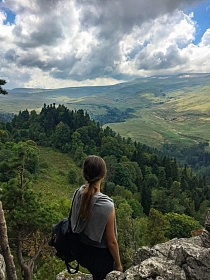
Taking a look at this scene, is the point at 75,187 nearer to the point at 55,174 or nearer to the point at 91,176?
the point at 55,174

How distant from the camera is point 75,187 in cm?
8775

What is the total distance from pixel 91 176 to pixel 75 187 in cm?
8218

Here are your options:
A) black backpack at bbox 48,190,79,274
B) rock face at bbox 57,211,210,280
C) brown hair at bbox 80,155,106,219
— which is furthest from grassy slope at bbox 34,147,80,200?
brown hair at bbox 80,155,106,219

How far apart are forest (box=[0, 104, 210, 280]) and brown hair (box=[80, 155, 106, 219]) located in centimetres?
1344

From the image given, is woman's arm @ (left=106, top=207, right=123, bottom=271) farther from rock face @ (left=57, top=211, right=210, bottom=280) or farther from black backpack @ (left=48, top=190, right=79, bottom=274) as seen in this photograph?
rock face @ (left=57, top=211, right=210, bottom=280)

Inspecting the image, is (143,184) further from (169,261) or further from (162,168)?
(169,261)

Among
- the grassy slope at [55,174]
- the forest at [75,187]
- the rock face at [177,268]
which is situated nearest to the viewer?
the rock face at [177,268]

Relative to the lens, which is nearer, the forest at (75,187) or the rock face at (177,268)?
the rock face at (177,268)

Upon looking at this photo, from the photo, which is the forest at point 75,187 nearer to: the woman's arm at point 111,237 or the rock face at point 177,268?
the rock face at point 177,268

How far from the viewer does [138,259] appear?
473 inches

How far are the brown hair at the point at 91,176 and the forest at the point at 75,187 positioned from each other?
13439 mm

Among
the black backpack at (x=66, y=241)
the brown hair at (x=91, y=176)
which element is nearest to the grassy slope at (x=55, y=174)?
the black backpack at (x=66, y=241)

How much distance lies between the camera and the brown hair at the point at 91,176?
701cm

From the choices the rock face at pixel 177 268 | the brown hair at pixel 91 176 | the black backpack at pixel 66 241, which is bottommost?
the rock face at pixel 177 268
